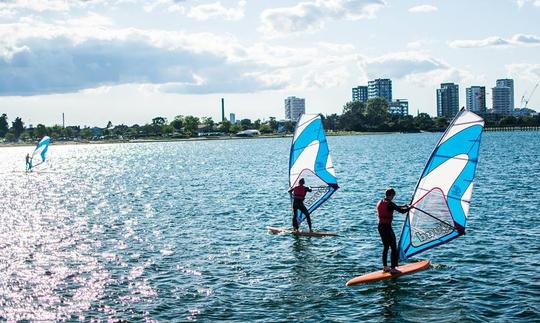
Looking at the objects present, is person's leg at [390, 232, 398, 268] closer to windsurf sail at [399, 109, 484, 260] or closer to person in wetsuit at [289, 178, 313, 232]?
windsurf sail at [399, 109, 484, 260]

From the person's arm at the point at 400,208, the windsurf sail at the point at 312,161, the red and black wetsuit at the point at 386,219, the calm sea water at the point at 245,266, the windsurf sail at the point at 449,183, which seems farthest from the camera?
the windsurf sail at the point at 312,161

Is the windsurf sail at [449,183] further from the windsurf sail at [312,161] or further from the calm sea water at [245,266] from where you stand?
the windsurf sail at [312,161]

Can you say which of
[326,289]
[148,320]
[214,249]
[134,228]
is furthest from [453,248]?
[134,228]

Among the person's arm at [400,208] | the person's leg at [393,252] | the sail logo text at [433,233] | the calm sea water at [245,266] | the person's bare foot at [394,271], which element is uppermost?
the person's arm at [400,208]

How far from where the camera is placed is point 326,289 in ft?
63.2

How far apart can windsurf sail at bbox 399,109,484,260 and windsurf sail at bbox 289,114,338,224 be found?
29.7ft

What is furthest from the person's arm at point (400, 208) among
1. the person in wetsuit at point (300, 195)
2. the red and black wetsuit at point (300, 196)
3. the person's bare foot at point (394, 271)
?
the red and black wetsuit at point (300, 196)

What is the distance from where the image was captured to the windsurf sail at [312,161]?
2855 centimetres

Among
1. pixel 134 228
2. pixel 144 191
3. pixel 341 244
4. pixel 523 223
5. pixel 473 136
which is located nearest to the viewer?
pixel 473 136

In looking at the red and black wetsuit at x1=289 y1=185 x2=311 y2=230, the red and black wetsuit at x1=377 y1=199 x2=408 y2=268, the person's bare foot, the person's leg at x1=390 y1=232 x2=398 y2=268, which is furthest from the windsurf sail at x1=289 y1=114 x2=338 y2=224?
the red and black wetsuit at x1=377 y1=199 x2=408 y2=268

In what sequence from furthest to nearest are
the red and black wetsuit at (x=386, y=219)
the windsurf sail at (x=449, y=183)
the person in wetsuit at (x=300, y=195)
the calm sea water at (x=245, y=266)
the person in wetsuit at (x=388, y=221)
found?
the person in wetsuit at (x=300, y=195), the red and black wetsuit at (x=386, y=219), the person in wetsuit at (x=388, y=221), the windsurf sail at (x=449, y=183), the calm sea water at (x=245, y=266)

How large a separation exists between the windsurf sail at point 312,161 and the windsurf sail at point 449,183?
905cm

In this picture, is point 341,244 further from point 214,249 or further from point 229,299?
point 229,299

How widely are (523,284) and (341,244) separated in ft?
27.1
